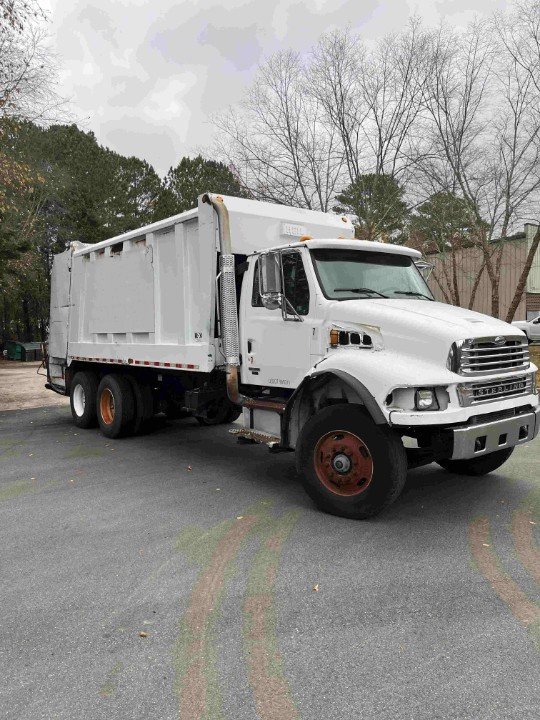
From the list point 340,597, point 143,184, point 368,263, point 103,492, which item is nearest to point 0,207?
point 103,492

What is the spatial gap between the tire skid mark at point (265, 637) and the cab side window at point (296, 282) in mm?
2209

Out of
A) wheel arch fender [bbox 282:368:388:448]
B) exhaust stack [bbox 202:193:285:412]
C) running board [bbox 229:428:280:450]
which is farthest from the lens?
exhaust stack [bbox 202:193:285:412]

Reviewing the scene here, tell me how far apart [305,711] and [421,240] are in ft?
83.7

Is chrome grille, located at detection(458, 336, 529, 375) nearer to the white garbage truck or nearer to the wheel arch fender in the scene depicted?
the white garbage truck

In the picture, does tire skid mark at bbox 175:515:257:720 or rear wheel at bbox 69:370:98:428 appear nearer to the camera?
tire skid mark at bbox 175:515:257:720

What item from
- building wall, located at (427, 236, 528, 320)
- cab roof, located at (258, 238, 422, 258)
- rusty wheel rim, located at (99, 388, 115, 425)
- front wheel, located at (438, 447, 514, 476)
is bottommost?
front wheel, located at (438, 447, 514, 476)

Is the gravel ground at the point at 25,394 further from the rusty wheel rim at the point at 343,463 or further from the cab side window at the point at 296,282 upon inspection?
the rusty wheel rim at the point at 343,463

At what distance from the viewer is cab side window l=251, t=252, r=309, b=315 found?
5.64m

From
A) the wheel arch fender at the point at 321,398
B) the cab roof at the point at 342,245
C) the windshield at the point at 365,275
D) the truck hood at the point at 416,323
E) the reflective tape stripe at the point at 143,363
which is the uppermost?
the cab roof at the point at 342,245

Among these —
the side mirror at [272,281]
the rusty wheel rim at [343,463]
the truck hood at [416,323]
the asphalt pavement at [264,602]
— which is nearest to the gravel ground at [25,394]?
the asphalt pavement at [264,602]

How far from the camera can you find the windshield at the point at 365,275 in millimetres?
5590

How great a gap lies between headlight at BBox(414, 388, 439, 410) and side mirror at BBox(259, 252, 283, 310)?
1.79 m

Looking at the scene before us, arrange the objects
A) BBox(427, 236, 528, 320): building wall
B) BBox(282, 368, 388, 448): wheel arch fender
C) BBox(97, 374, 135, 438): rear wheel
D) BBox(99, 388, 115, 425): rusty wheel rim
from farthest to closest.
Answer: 1. BBox(427, 236, 528, 320): building wall
2. BBox(99, 388, 115, 425): rusty wheel rim
3. BBox(97, 374, 135, 438): rear wheel
4. BBox(282, 368, 388, 448): wheel arch fender

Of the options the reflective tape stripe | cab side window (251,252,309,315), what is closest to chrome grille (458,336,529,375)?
cab side window (251,252,309,315)
